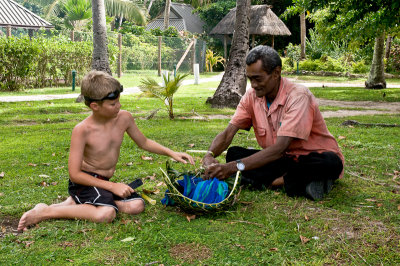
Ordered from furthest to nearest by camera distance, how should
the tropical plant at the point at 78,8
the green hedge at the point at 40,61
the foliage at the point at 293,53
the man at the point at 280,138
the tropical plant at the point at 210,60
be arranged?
the tropical plant at the point at 210,60 < the foliage at the point at 293,53 < the tropical plant at the point at 78,8 < the green hedge at the point at 40,61 < the man at the point at 280,138

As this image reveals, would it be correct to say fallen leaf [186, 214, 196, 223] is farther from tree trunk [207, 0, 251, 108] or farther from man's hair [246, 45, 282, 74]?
tree trunk [207, 0, 251, 108]

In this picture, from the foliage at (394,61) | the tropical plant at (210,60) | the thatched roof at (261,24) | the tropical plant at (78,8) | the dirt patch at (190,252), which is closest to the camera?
the dirt patch at (190,252)

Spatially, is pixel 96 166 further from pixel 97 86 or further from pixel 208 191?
pixel 208 191

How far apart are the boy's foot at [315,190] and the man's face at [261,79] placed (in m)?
0.93

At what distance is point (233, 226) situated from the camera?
3664 millimetres

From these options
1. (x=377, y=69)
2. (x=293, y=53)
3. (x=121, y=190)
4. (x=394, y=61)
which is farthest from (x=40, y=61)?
(x=293, y=53)

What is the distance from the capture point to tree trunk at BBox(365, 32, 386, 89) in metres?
16.5

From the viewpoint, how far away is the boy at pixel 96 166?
148 inches

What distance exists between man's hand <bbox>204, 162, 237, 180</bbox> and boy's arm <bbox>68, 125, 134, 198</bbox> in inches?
26.5

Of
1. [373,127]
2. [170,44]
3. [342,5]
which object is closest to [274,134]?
[373,127]

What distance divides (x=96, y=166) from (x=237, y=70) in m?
7.72

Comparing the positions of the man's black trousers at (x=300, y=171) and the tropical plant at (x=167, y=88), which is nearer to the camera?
the man's black trousers at (x=300, y=171)

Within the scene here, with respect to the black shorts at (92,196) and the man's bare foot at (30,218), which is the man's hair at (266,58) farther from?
the man's bare foot at (30,218)

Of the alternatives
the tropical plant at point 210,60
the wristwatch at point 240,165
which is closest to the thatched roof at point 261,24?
the tropical plant at point 210,60
